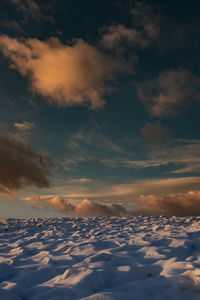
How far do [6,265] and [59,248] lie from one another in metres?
1.63

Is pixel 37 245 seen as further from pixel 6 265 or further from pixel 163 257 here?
pixel 163 257

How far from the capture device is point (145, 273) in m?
3.21

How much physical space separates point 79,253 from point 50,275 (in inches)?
53.8

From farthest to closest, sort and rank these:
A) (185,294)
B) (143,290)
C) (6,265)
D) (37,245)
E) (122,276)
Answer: (37,245)
(6,265)
(122,276)
(143,290)
(185,294)

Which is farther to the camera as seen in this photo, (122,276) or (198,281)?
(122,276)

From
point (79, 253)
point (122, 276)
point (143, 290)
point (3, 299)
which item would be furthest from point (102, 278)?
point (79, 253)

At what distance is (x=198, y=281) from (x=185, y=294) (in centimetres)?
25

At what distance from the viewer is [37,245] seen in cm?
602

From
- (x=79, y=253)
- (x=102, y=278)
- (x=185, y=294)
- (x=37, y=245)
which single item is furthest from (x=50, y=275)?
(x=37, y=245)

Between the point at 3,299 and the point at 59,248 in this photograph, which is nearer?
the point at 3,299

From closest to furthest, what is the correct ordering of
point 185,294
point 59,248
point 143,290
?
point 185,294, point 143,290, point 59,248

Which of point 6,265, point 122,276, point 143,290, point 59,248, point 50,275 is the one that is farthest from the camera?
point 59,248

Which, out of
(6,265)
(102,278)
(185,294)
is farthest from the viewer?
(6,265)

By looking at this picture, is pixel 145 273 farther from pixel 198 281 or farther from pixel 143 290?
pixel 198 281
